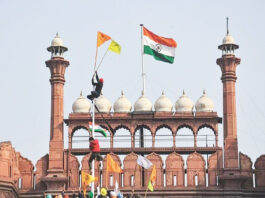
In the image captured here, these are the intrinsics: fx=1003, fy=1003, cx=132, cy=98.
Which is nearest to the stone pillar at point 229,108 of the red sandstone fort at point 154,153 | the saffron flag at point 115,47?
the red sandstone fort at point 154,153

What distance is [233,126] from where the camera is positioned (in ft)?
180

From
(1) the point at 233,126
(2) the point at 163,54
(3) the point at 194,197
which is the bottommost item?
(3) the point at 194,197

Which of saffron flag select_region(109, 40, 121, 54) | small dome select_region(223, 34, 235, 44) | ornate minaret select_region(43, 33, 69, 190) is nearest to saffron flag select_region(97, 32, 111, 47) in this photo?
saffron flag select_region(109, 40, 121, 54)

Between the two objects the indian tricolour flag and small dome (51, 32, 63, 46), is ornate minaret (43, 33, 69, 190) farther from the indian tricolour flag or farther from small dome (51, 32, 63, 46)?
the indian tricolour flag

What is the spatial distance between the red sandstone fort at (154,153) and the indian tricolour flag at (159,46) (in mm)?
4792

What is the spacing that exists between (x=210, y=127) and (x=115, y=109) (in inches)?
212

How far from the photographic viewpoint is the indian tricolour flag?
5106cm

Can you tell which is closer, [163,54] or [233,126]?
[163,54]

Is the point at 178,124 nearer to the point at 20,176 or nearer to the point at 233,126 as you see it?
the point at 233,126

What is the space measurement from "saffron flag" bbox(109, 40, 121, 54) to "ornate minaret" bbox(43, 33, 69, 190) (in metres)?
14.6

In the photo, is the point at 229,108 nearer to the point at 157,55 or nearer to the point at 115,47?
the point at 157,55

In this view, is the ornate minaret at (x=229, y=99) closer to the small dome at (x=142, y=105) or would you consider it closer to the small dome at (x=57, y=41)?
the small dome at (x=142, y=105)

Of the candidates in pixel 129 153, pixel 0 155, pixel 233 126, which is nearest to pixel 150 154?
pixel 129 153

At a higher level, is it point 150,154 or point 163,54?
point 163,54
